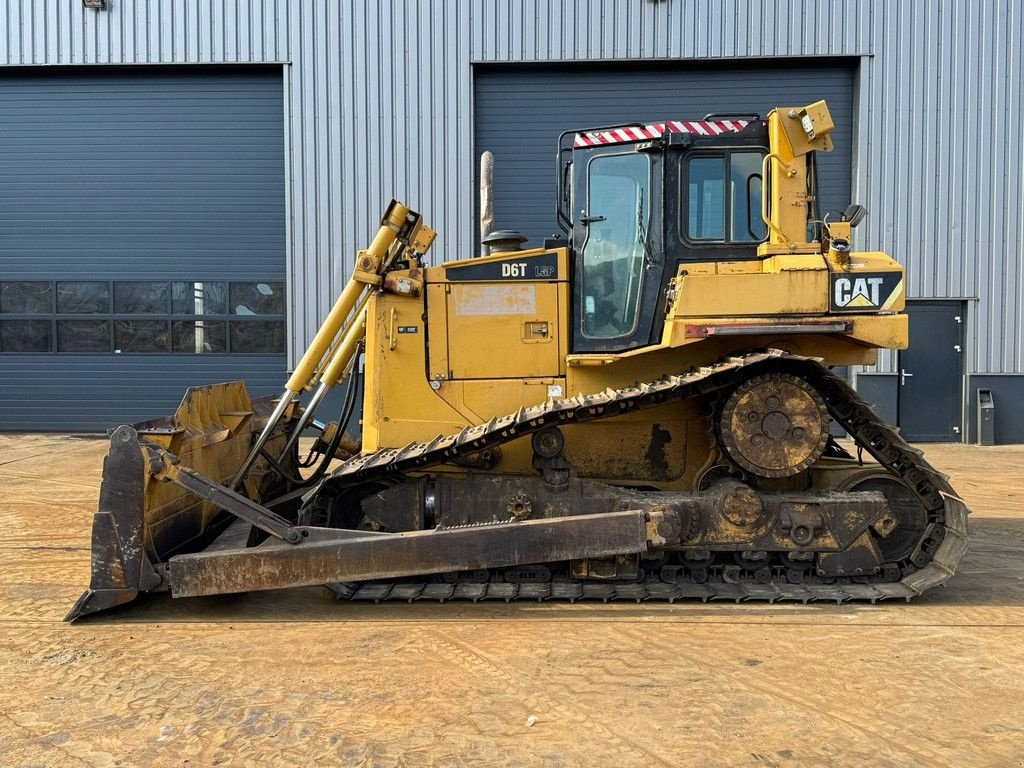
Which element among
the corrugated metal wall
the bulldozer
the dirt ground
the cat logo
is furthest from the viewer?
the corrugated metal wall

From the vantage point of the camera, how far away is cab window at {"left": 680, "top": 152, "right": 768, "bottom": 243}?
16.4 ft

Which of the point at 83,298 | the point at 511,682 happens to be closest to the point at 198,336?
the point at 83,298

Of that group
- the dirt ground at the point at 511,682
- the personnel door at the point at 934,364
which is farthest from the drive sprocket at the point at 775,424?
the personnel door at the point at 934,364

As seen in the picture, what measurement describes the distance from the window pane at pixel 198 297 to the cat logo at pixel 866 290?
37.6 ft

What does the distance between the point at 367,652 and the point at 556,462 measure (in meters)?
1.69

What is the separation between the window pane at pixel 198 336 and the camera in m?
13.3

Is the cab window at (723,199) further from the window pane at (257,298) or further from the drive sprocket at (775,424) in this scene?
the window pane at (257,298)

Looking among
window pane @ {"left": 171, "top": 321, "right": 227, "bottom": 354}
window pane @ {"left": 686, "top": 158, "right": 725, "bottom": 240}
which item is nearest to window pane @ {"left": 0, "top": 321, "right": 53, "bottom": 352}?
window pane @ {"left": 171, "top": 321, "right": 227, "bottom": 354}

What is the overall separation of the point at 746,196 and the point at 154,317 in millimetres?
11720

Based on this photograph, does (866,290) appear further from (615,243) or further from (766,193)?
(615,243)

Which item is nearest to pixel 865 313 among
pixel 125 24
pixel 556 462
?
pixel 556 462

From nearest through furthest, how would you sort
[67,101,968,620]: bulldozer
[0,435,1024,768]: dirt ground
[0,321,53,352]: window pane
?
[0,435,1024,768]: dirt ground → [67,101,968,620]: bulldozer → [0,321,53,352]: window pane

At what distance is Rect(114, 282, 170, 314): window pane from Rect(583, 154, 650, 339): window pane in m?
10.7

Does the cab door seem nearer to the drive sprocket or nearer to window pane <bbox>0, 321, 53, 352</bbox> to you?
the drive sprocket
